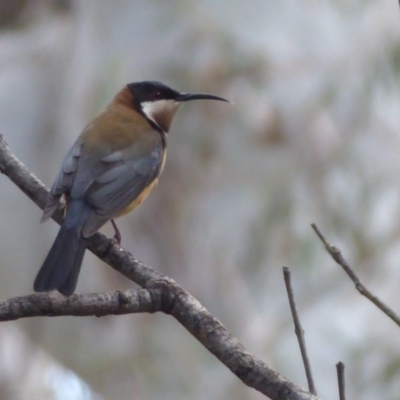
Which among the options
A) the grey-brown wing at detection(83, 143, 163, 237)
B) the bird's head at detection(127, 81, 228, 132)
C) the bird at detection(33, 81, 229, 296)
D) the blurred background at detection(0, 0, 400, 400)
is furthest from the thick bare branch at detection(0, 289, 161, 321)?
the blurred background at detection(0, 0, 400, 400)

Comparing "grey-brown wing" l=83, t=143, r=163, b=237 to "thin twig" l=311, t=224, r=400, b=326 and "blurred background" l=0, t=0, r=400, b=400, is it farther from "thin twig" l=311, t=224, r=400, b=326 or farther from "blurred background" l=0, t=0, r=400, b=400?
"blurred background" l=0, t=0, r=400, b=400

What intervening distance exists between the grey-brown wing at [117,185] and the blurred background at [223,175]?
2.40m

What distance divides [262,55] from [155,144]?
10.4 feet

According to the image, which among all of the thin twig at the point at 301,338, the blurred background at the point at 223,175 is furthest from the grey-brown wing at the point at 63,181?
the blurred background at the point at 223,175

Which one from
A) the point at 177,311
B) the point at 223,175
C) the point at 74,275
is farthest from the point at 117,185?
the point at 223,175

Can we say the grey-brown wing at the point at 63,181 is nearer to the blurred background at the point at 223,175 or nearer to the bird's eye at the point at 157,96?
the bird's eye at the point at 157,96

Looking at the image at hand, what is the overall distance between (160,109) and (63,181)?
1.26 meters

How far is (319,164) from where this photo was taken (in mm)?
7035

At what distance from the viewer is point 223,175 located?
7223 mm

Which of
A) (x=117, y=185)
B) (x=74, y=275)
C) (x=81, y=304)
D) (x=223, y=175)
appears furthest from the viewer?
(x=223, y=175)

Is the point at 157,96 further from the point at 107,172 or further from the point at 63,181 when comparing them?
the point at 63,181

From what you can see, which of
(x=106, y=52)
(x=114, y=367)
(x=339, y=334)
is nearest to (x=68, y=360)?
(x=114, y=367)

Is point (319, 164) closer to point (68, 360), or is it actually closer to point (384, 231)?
point (384, 231)

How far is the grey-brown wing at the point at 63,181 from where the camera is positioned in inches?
133
